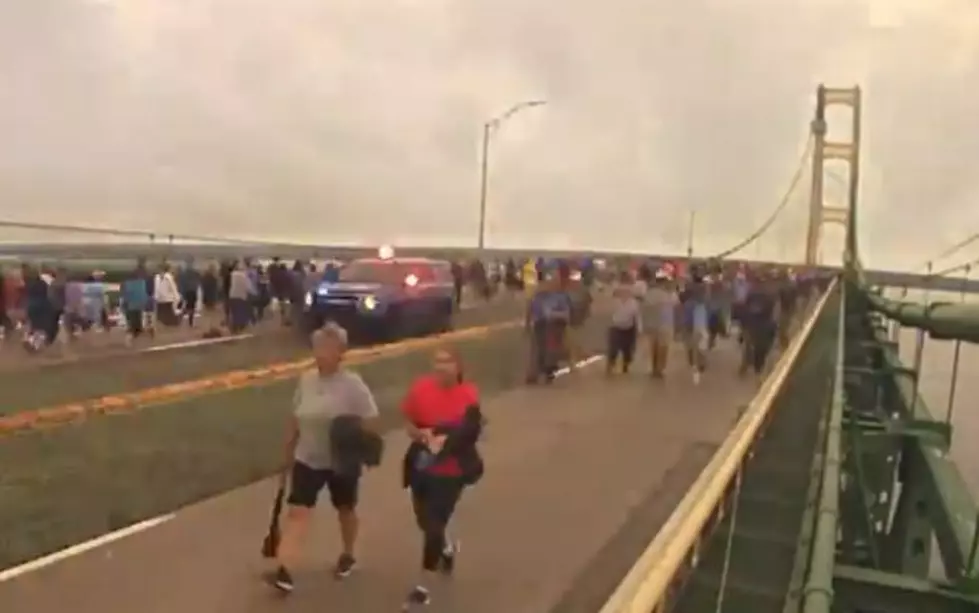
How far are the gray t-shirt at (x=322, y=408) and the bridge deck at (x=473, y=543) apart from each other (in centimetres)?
96

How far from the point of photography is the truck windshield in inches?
1173

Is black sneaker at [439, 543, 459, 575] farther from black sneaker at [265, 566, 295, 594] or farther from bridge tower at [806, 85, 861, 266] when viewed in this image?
bridge tower at [806, 85, 861, 266]

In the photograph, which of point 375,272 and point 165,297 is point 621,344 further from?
point 165,297

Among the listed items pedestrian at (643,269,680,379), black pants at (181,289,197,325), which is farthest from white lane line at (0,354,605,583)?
black pants at (181,289,197,325)

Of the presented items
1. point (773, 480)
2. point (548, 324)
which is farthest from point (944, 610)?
point (548, 324)

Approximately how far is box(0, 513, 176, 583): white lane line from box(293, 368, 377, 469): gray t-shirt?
7.67ft

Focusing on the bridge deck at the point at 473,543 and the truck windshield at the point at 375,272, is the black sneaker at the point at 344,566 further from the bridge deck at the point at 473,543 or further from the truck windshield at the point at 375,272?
the truck windshield at the point at 375,272

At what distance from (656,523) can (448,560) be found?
2.80m

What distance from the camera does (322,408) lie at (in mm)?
8844

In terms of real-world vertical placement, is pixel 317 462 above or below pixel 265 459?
above

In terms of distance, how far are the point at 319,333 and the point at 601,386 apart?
15258 mm

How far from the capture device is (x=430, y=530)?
894 cm

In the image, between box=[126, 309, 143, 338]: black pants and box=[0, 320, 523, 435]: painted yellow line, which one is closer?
box=[0, 320, 523, 435]: painted yellow line

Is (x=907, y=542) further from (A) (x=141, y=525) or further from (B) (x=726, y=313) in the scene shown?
(B) (x=726, y=313)
